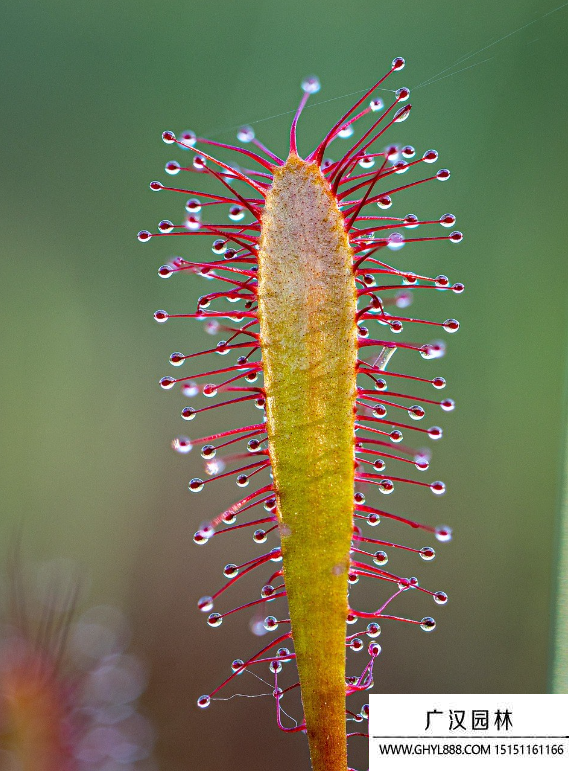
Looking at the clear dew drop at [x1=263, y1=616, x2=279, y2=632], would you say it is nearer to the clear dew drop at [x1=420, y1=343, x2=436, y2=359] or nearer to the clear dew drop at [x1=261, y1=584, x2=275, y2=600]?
the clear dew drop at [x1=261, y1=584, x2=275, y2=600]

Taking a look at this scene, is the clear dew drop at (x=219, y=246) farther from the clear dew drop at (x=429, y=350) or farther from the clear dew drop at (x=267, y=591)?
the clear dew drop at (x=267, y=591)

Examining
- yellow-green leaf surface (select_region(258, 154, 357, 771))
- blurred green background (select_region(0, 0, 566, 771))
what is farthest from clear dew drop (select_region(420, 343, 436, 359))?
blurred green background (select_region(0, 0, 566, 771))

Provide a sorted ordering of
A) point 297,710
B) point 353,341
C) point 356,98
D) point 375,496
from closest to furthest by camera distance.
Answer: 1. point 353,341
2. point 297,710
3. point 356,98
4. point 375,496

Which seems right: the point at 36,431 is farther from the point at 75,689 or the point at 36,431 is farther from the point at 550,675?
the point at 550,675

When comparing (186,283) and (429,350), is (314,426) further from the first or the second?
(186,283)

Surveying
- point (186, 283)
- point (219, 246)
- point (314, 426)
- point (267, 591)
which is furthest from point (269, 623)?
point (186, 283)

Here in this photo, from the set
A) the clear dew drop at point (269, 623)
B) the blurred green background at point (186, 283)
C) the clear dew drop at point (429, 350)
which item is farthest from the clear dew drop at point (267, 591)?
the blurred green background at point (186, 283)

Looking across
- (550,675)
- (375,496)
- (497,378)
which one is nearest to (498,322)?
(497,378)
